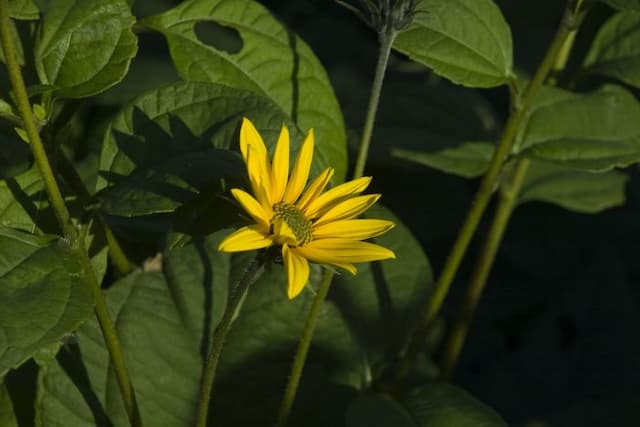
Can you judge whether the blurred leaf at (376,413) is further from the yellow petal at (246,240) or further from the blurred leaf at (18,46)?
the blurred leaf at (18,46)

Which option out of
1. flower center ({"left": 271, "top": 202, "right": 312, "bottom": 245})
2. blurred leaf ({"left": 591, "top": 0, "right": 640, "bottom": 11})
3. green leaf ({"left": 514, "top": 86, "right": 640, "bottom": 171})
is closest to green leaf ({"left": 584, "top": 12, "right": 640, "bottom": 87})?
green leaf ({"left": 514, "top": 86, "right": 640, "bottom": 171})

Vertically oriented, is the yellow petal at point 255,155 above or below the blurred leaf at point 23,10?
below

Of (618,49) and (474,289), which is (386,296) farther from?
(618,49)

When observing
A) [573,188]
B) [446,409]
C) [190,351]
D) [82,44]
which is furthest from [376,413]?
[573,188]

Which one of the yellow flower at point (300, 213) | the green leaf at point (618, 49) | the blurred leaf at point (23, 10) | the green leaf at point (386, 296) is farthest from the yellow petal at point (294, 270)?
the green leaf at point (618, 49)

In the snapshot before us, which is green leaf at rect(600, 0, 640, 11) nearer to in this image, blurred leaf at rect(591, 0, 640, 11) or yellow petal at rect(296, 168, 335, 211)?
blurred leaf at rect(591, 0, 640, 11)

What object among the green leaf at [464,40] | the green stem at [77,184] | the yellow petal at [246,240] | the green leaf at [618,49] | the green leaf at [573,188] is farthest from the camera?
the green leaf at [573,188]
